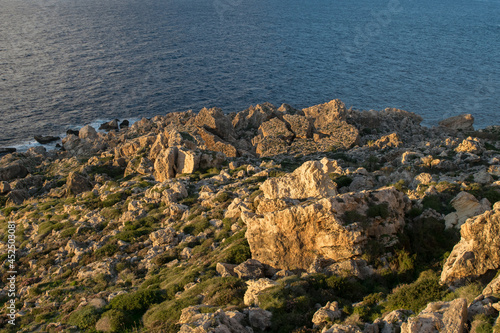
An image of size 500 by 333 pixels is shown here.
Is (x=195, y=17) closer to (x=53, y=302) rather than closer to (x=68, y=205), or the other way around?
(x=68, y=205)

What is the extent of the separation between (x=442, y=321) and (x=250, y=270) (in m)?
10.8

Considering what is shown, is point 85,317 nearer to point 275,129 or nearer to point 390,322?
point 390,322

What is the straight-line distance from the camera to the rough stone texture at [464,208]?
23078mm

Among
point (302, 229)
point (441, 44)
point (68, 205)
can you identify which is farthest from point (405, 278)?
point (441, 44)

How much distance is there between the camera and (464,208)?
24.1 m

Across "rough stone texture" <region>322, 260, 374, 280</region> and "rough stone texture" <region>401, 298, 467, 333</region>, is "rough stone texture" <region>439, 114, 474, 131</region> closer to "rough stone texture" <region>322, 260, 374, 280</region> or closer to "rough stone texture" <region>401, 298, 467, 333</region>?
"rough stone texture" <region>322, 260, 374, 280</region>

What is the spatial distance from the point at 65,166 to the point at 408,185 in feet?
152

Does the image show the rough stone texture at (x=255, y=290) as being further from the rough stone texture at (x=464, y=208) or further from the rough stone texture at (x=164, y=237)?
the rough stone texture at (x=464, y=208)

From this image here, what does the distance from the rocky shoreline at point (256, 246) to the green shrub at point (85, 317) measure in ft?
0.23

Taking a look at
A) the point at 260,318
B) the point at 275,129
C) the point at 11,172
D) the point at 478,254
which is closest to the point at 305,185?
the point at 478,254

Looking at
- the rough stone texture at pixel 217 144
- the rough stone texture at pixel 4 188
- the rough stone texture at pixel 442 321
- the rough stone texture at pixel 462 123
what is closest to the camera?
the rough stone texture at pixel 442 321

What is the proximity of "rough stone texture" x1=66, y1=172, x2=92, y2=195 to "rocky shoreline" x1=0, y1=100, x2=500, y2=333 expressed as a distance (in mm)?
113

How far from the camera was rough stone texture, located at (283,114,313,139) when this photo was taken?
63750 mm

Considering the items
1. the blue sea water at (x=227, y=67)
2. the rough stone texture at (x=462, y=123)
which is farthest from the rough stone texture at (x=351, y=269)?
the blue sea water at (x=227, y=67)
